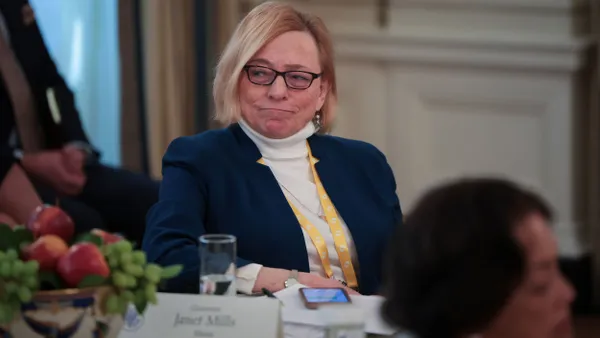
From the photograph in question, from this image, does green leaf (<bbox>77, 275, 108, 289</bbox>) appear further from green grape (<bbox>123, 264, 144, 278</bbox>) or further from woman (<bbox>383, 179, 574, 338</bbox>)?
woman (<bbox>383, 179, 574, 338</bbox>)

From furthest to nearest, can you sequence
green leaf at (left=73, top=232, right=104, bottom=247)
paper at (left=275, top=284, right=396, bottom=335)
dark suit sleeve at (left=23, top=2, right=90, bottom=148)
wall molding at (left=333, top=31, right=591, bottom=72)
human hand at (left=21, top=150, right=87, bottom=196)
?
wall molding at (left=333, top=31, right=591, bottom=72), dark suit sleeve at (left=23, top=2, right=90, bottom=148), human hand at (left=21, top=150, right=87, bottom=196), paper at (left=275, top=284, right=396, bottom=335), green leaf at (left=73, top=232, right=104, bottom=247)

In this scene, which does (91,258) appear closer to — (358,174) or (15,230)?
(15,230)

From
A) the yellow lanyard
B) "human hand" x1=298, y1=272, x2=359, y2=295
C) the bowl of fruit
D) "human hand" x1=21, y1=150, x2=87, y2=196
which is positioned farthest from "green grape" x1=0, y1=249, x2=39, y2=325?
"human hand" x1=21, y1=150, x2=87, y2=196

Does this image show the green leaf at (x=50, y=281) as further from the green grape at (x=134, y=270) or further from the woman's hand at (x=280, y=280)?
the woman's hand at (x=280, y=280)

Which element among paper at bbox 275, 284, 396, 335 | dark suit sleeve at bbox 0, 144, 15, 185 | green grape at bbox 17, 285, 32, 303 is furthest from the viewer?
dark suit sleeve at bbox 0, 144, 15, 185

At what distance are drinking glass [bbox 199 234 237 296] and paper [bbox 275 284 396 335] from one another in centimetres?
10

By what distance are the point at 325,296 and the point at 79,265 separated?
0.45 m

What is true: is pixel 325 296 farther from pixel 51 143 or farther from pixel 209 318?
pixel 51 143

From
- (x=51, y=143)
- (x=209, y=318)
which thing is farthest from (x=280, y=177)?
(x=51, y=143)

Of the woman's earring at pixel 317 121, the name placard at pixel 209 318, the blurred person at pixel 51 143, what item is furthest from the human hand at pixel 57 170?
the name placard at pixel 209 318

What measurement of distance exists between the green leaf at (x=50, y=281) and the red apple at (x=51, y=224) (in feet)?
0.29

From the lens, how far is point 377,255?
2.09 meters

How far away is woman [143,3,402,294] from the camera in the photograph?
2.02 m

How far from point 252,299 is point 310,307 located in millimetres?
139
